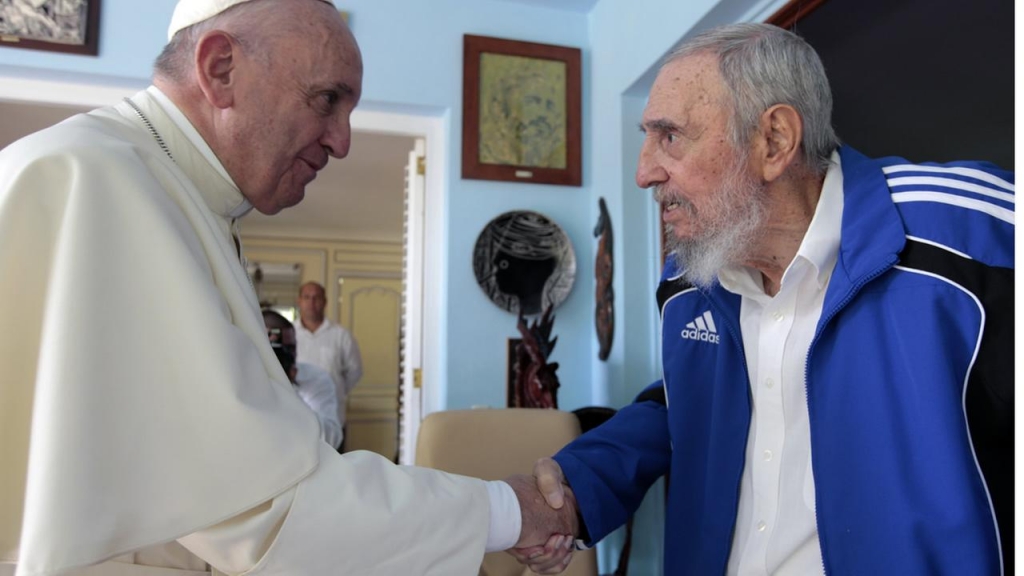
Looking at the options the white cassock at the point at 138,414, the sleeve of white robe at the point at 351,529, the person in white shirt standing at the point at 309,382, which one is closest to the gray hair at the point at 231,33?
the white cassock at the point at 138,414

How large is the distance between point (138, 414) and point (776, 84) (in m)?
1.20

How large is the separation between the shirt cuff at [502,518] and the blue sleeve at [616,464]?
29 cm

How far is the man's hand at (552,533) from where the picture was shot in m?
1.41

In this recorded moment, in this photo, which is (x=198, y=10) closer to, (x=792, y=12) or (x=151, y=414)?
(x=151, y=414)

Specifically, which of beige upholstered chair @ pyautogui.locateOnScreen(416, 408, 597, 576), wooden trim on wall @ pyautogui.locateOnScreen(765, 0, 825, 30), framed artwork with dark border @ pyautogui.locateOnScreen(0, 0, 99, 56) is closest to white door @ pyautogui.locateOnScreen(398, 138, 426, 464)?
beige upholstered chair @ pyautogui.locateOnScreen(416, 408, 597, 576)

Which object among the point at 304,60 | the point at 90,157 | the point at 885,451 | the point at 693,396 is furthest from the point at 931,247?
the point at 90,157

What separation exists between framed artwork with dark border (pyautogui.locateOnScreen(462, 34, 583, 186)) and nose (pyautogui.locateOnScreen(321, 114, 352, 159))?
209cm

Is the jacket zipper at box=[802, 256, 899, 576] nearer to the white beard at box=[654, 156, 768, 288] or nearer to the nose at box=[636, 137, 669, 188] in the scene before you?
the white beard at box=[654, 156, 768, 288]

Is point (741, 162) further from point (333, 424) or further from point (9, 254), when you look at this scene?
point (333, 424)

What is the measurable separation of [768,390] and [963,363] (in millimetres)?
362

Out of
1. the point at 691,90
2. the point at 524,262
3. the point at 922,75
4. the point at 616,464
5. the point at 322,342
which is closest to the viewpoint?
the point at 691,90

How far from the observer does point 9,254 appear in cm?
86

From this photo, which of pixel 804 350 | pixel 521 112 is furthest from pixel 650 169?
pixel 521 112

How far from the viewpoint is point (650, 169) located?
1.48 metres
